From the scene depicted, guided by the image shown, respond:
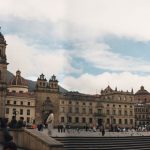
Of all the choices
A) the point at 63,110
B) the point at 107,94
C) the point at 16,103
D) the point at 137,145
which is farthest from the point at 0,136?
the point at 107,94

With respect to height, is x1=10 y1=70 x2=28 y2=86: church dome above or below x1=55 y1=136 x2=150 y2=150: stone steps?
above

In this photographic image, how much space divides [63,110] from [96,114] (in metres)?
9.21

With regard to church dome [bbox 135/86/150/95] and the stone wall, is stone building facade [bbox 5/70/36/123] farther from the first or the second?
the stone wall

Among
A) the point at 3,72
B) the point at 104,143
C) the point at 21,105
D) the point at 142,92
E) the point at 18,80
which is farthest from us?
the point at 142,92

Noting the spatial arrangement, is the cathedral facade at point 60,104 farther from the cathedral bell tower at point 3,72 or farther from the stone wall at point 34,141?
the stone wall at point 34,141

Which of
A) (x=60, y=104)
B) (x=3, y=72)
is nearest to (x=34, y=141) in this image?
(x=3, y=72)

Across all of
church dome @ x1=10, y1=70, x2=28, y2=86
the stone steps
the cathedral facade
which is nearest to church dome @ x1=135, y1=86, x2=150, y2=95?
the cathedral facade

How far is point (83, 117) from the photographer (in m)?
86.8

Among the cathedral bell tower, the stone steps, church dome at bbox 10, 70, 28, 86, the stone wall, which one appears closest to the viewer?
the stone wall

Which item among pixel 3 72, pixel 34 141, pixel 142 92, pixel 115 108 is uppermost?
pixel 142 92

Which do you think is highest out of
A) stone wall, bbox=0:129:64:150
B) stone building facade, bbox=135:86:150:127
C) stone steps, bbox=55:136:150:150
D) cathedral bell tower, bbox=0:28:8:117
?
cathedral bell tower, bbox=0:28:8:117

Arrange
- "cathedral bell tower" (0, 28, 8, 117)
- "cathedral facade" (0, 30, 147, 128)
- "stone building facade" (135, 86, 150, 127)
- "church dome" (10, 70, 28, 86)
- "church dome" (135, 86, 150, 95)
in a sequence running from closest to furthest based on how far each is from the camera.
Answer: "cathedral bell tower" (0, 28, 8, 117) < "cathedral facade" (0, 30, 147, 128) < "church dome" (10, 70, 28, 86) < "stone building facade" (135, 86, 150, 127) < "church dome" (135, 86, 150, 95)

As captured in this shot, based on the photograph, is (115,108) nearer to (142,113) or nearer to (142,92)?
(142,113)

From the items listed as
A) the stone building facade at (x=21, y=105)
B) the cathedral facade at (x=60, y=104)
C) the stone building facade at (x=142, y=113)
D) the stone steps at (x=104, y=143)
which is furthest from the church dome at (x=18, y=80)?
the stone steps at (x=104, y=143)
